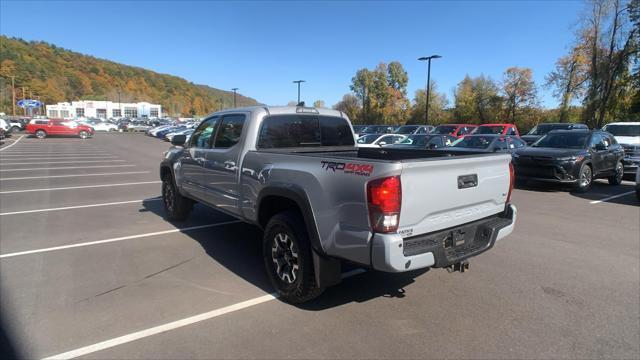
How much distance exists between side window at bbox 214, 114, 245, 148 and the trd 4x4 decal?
1836mm

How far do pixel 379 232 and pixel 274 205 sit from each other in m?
1.54

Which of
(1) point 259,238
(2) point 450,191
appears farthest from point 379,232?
(1) point 259,238

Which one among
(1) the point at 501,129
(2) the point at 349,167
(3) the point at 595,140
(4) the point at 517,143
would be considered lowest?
(2) the point at 349,167

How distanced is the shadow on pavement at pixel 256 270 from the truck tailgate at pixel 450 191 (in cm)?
114

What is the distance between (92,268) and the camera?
459 centimetres

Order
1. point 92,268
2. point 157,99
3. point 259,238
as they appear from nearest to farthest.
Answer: point 92,268 < point 259,238 < point 157,99

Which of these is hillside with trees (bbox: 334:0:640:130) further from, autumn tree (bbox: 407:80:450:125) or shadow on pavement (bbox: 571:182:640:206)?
shadow on pavement (bbox: 571:182:640:206)

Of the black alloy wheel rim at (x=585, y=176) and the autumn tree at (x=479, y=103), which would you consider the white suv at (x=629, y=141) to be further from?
the autumn tree at (x=479, y=103)

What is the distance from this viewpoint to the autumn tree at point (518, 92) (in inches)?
1815

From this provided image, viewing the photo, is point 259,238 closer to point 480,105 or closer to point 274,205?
point 274,205

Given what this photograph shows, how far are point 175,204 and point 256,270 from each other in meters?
2.77

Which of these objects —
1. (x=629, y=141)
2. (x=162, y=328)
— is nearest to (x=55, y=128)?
(x=162, y=328)

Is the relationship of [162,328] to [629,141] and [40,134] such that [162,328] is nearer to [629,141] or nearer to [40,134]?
[629,141]

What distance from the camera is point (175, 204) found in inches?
262
